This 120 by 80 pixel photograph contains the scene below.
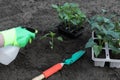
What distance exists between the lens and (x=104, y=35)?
183cm

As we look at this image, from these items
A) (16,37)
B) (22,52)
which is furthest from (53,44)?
(16,37)

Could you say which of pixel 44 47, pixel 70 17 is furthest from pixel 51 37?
pixel 70 17

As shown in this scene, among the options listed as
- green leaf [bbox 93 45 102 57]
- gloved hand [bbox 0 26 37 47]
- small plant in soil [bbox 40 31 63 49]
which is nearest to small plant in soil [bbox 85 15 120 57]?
green leaf [bbox 93 45 102 57]

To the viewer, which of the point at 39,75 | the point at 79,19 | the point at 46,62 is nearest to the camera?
the point at 39,75

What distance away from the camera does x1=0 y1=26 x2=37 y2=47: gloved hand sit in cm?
172

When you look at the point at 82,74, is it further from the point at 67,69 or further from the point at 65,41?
the point at 65,41

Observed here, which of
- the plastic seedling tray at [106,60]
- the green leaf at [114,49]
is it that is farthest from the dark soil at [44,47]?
the green leaf at [114,49]

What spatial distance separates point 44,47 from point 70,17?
0.31 metres

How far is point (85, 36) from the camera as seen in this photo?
6.98ft

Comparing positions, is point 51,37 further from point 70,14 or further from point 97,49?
point 97,49

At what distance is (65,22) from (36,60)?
1.31ft

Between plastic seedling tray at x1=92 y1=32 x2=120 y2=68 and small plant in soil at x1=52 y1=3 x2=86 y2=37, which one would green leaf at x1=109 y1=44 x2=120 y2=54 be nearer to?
plastic seedling tray at x1=92 y1=32 x2=120 y2=68

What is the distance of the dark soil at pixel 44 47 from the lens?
179 centimetres

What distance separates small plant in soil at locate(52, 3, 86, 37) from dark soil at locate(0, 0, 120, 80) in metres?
0.08
